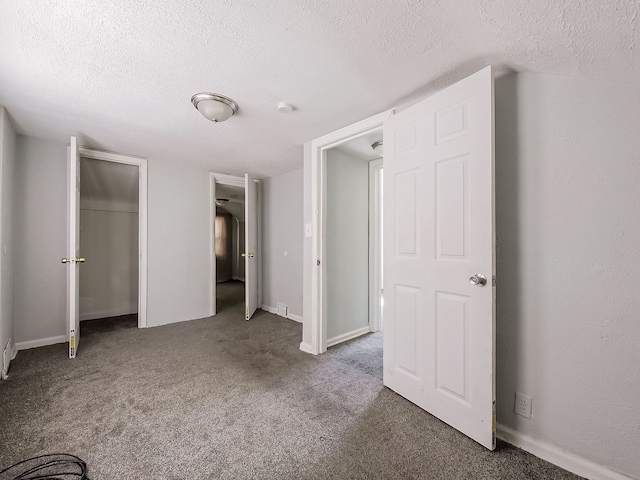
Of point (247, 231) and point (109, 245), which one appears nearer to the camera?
point (247, 231)

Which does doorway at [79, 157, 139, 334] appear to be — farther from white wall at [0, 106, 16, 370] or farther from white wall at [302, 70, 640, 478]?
white wall at [302, 70, 640, 478]

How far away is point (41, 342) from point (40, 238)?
1.11 m

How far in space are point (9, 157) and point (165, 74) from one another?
2.04m

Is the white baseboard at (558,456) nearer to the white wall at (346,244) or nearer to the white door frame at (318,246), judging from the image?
the white door frame at (318,246)

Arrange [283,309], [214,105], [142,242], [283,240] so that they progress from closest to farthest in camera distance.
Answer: [214,105]
[142,242]
[283,309]
[283,240]

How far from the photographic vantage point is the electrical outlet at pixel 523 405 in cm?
149

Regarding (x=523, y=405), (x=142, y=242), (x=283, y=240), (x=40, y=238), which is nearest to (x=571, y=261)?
(x=523, y=405)

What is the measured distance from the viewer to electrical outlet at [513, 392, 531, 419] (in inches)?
58.5

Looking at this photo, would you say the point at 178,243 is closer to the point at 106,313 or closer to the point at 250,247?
the point at 250,247

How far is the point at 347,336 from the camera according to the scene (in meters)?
3.16

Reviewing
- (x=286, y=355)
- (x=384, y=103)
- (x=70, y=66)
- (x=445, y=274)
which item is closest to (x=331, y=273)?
(x=286, y=355)

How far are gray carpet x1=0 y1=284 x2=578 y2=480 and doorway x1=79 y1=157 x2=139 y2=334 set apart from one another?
5.11ft

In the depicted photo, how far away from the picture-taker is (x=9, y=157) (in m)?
2.47

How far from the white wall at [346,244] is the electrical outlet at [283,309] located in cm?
128
